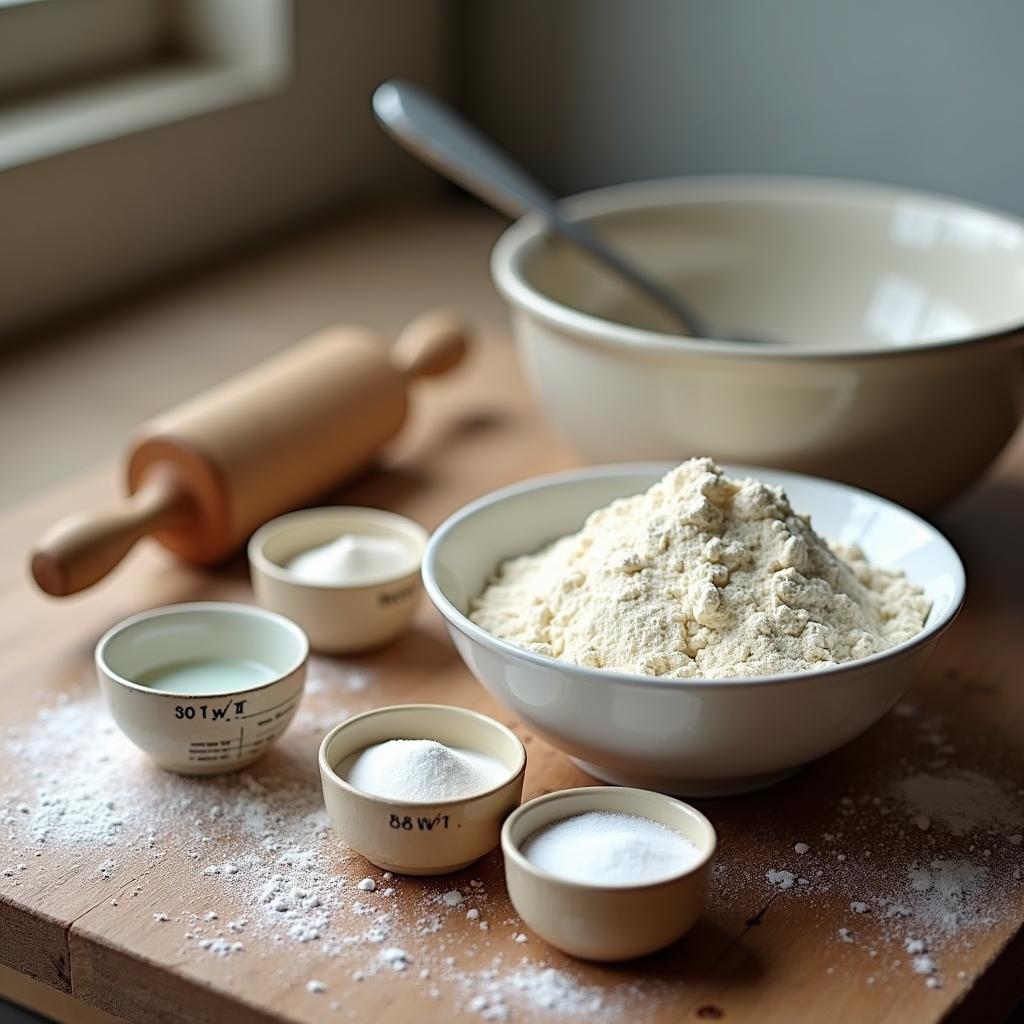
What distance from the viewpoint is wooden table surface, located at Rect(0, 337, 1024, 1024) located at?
686 millimetres

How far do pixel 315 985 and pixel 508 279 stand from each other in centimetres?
60

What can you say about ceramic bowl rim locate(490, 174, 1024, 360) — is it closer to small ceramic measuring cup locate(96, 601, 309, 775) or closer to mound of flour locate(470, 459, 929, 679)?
mound of flour locate(470, 459, 929, 679)

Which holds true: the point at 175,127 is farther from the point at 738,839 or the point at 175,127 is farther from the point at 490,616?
the point at 738,839

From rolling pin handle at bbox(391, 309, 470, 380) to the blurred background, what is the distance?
0.70 ft

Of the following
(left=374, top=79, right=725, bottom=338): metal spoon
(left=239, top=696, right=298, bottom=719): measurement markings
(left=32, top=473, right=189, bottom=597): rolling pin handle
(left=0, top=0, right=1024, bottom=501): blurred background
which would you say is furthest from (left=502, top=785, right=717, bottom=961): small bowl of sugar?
(left=0, top=0, right=1024, bottom=501): blurred background

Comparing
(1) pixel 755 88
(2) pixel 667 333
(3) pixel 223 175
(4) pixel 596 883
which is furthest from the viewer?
(1) pixel 755 88

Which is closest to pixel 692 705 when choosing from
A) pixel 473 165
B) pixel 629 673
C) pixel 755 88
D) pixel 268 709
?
pixel 629 673

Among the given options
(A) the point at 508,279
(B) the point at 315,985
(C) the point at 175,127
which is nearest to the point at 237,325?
(C) the point at 175,127

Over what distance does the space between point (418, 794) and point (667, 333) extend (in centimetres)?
66

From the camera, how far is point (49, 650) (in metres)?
0.99

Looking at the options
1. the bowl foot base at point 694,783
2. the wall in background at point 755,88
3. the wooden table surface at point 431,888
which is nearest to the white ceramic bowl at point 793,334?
the wooden table surface at point 431,888

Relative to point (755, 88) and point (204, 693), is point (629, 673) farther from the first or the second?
point (755, 88)

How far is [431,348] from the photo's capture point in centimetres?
133

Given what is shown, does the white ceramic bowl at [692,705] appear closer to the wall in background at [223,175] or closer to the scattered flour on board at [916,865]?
the scattered flour on board at [916,865]
